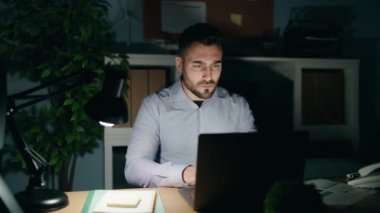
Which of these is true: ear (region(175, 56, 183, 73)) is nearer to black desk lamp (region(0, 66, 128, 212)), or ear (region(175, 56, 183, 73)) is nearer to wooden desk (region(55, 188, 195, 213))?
wooden desk (region(55, 188, 195, 213))

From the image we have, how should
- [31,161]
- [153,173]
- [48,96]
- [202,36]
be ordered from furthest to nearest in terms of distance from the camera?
[202,36]
[153,173]
[31,161]
[48,96]

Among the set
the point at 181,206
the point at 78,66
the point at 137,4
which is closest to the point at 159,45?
the point at 137,4

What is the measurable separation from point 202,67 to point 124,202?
944 millimetres

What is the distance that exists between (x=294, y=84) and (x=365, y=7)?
38.8 inches

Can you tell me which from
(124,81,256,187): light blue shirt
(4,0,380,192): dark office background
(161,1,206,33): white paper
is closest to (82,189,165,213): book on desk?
(124,81,256,187): light blue shirt

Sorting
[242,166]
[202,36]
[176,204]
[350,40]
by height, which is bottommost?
[176,204]

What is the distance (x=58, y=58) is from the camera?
2.28 metres

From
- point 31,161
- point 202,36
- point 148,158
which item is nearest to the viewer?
point 31,161

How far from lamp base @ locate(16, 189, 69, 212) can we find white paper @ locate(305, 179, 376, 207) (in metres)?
0.82

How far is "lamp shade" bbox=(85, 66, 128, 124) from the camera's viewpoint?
121cm

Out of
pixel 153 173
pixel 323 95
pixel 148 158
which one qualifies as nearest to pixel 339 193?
pixel 153 173

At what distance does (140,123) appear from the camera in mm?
2080

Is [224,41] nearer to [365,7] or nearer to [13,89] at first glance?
[365,7]

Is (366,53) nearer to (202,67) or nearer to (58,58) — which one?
(202,67)
